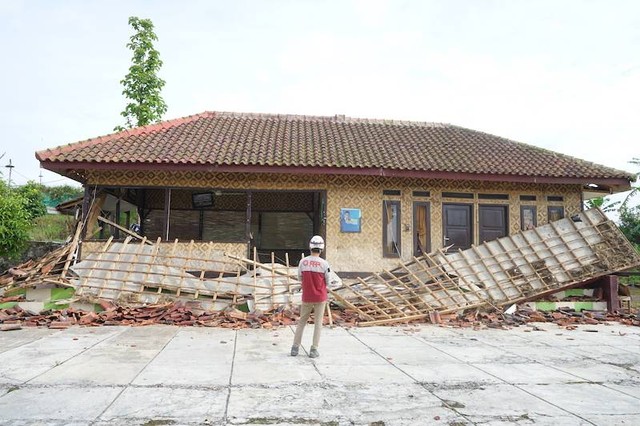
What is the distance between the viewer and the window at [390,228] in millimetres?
12289

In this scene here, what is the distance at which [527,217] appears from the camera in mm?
12883

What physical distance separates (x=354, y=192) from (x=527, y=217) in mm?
4889

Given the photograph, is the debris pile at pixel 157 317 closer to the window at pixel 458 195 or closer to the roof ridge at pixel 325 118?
the window at pixel 458 195

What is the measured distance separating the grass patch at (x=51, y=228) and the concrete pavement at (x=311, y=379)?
15.3 metres

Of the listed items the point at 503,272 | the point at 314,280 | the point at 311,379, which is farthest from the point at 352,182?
the point at 311,379

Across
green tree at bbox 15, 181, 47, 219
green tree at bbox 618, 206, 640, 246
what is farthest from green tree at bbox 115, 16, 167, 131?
green tree at bbox 618, 206, 640, 246

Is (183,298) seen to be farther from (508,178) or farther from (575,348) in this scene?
(508,178)

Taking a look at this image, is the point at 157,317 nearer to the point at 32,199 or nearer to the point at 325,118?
the point at 325,118

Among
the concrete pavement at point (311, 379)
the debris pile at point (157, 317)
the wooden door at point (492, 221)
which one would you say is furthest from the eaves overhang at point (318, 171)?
the concrete pavement at point (311, 379)

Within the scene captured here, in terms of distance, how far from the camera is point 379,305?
29.3 ft

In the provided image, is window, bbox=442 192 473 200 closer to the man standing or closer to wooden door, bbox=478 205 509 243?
wooden door, bbox=478 205 509 243

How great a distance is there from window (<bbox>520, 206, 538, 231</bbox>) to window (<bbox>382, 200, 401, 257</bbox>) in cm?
351

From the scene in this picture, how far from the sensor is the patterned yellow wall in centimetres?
1200

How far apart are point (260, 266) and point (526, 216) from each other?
779cm
